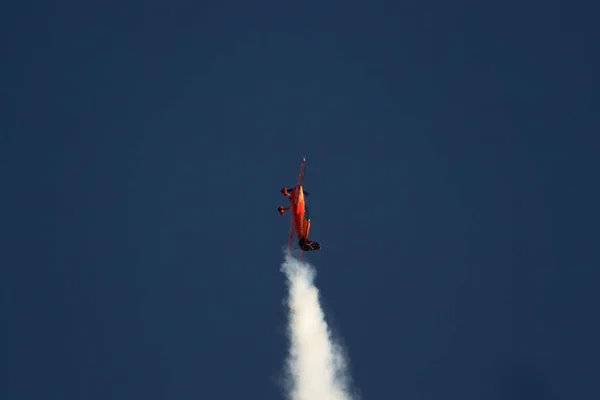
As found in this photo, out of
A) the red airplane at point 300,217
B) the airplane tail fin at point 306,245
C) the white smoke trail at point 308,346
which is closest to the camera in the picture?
the red airplane at point 300,217

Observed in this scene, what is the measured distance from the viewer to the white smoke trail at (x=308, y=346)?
112 meters

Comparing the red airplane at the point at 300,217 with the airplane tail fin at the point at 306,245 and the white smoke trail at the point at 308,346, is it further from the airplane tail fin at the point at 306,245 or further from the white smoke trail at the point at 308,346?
the white smoke trail at the point at 308,346

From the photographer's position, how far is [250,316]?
164 meters

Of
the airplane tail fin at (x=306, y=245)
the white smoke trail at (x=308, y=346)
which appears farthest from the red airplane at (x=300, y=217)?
the white smoke trail at (x=308, y=346)

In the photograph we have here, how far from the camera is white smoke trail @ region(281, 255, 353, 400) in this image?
11181cm

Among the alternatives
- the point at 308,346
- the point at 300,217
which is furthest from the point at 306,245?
the point at 308,346

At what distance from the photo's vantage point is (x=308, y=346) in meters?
114

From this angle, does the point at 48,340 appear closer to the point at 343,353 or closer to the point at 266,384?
the point at 266,384

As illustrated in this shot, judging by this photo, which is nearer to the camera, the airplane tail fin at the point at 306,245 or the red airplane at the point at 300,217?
the red airplane at the point at 300,217

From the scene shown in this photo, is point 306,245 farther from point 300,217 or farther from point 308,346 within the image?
point 308,346

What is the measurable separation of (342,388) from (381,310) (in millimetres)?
43551

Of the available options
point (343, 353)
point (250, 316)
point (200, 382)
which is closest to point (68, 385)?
point (200, 382)

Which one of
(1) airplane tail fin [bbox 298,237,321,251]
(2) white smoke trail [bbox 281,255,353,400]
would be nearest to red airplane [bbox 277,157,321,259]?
(1) airplane tail fin [bbox 298,237,321,251]

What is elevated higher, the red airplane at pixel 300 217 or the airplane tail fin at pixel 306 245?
the red airplane at pixel 300 217
